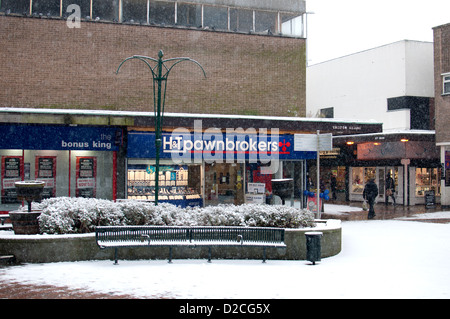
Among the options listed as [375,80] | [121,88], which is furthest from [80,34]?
[375,80]

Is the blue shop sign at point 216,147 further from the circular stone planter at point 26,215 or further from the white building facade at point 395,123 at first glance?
the circular stone planter at point 26,215

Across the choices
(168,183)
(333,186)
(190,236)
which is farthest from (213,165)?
(333,186)

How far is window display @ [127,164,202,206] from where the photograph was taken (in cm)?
2159

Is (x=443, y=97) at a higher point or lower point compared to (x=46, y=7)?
lower

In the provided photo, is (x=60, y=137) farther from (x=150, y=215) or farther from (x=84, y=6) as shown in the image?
(x=150, y=215)

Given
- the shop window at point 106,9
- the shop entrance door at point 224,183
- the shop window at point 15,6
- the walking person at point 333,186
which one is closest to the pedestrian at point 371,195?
the shop entrance door at point 224,183

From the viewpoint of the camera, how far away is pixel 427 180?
32.1 metres

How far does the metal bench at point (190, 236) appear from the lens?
11.4 meters

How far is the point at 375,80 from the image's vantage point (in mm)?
35406

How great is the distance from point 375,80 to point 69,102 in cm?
2193

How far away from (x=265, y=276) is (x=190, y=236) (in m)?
2.43

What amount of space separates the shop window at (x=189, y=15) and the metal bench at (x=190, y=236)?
1378 centimetres

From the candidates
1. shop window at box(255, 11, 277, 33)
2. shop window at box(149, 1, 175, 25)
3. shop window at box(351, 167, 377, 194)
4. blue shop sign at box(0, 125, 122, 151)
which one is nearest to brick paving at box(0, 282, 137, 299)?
blue shop sign at box(0, 125, 122, 151)
